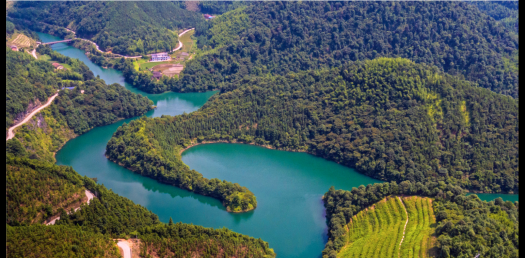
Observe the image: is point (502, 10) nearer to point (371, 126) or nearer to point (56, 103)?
point (371, 126)

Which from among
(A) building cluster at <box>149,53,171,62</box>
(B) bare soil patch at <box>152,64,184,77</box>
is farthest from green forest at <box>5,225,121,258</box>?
(A) building cluster at <box>149,53,171,62</box>

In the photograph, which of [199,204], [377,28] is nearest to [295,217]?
[199,204]

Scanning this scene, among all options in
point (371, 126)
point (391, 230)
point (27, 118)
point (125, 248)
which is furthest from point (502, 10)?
point (125, 248)

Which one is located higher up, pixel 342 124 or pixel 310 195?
pixel 342 124

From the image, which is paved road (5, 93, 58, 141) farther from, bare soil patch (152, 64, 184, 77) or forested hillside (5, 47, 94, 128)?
bare soil patch (152, 64, 184, 77)

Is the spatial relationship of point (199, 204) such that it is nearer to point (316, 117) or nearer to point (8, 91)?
point (316, 117)

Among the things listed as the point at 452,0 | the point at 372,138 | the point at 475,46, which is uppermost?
the point at 452,0
